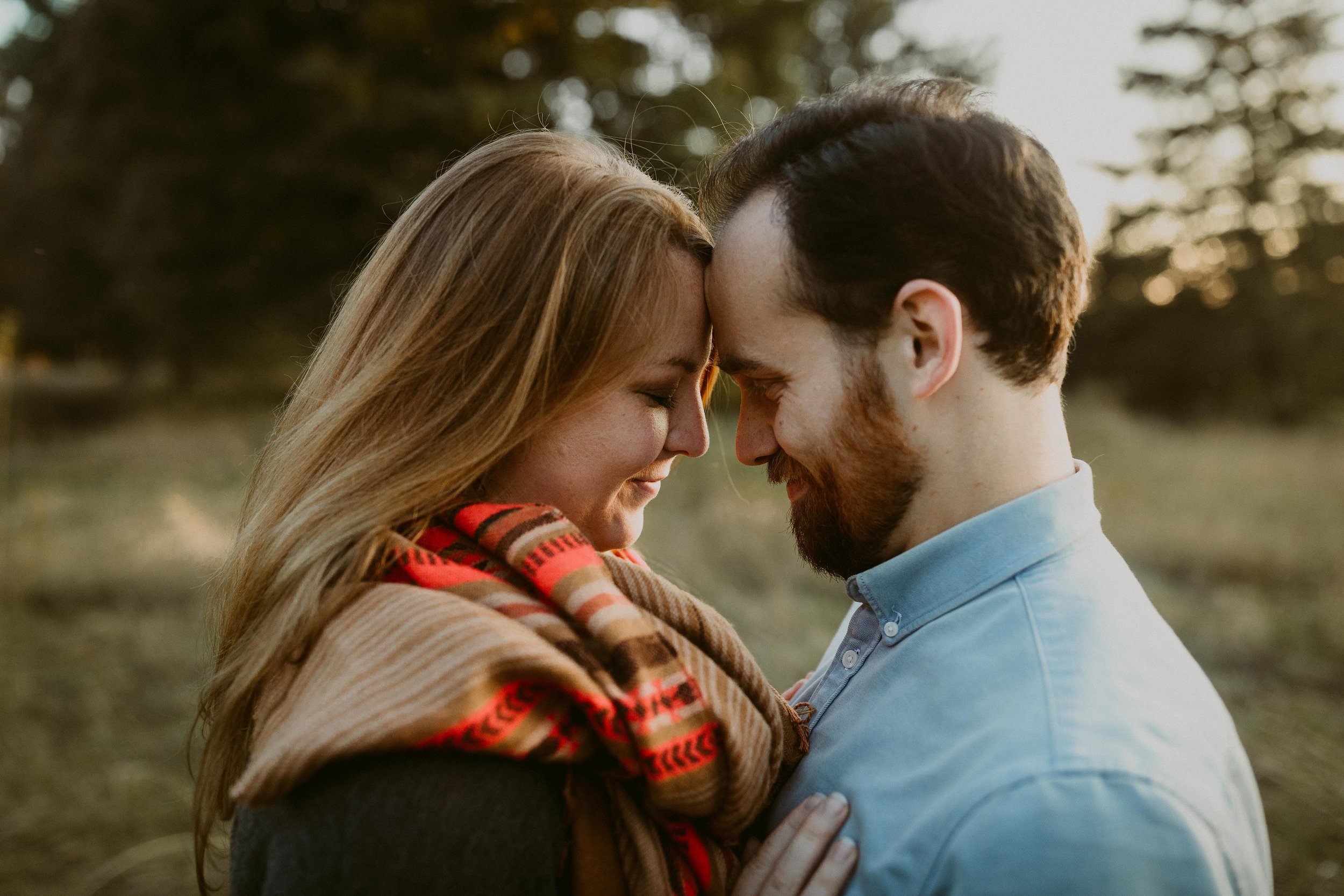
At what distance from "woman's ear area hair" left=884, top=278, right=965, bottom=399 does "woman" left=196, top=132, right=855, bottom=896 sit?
0.45 metres

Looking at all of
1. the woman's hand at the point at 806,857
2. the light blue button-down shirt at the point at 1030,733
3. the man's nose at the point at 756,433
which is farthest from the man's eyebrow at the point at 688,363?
the woman's hand at the point at 806,857

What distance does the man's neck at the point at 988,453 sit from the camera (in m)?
1.67

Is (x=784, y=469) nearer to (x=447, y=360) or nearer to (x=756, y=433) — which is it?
(x=756, y=433)

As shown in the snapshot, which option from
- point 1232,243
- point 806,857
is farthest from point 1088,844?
point 1232,243

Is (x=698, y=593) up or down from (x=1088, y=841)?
down

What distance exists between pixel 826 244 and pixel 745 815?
3.52 feet

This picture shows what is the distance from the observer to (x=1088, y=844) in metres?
1.14

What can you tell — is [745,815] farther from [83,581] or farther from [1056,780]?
[83,581]

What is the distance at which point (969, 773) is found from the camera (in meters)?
1.26

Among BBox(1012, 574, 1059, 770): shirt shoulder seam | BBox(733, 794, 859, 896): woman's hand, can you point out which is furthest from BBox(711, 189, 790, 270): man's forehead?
BBox(733, 794, 859, 896): woman's hand

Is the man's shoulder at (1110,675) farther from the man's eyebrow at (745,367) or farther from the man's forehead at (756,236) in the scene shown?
the man's forehead at (756,236)

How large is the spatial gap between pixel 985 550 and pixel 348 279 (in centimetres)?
350

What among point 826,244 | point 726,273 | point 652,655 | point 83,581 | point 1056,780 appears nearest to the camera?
point 1056,780

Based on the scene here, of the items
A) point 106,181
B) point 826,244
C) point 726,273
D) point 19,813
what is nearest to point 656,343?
point 726,273
